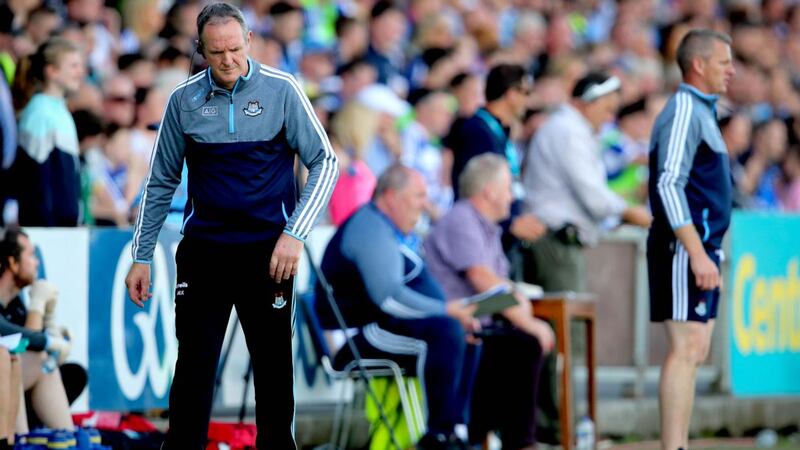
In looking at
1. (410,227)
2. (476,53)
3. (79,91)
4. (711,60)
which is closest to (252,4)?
(476,53)

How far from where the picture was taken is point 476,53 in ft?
53.6

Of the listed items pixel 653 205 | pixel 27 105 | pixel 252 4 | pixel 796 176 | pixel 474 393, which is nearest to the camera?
pixel 653 205

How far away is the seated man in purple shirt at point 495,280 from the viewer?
10164mm

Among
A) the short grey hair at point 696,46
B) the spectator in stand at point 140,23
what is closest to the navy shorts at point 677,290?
the short grey hair at point 696,46

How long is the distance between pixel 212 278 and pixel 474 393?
4.05 metres

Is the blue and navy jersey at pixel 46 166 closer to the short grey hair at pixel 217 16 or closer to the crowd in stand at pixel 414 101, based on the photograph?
the crowd in stand at pixel 414 101

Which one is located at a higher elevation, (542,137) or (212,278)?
(542,137)

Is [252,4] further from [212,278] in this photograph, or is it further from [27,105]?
[212,278]

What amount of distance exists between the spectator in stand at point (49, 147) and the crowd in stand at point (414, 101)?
1 centimetres

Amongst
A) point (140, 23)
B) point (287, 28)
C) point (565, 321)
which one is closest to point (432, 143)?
point (287, 28)

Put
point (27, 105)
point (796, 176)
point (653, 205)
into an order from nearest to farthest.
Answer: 1. point (653, 205)
2. point (27, 105)
3. point (796, 176)

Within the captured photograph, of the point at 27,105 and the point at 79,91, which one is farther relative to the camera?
the point at 79,91

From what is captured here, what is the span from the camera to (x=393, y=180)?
32.2 ft

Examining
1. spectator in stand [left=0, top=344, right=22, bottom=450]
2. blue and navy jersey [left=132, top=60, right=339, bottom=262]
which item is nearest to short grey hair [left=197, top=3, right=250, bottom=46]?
blue and navy jersey [left=132, top=60, right=339, bottom=262]
